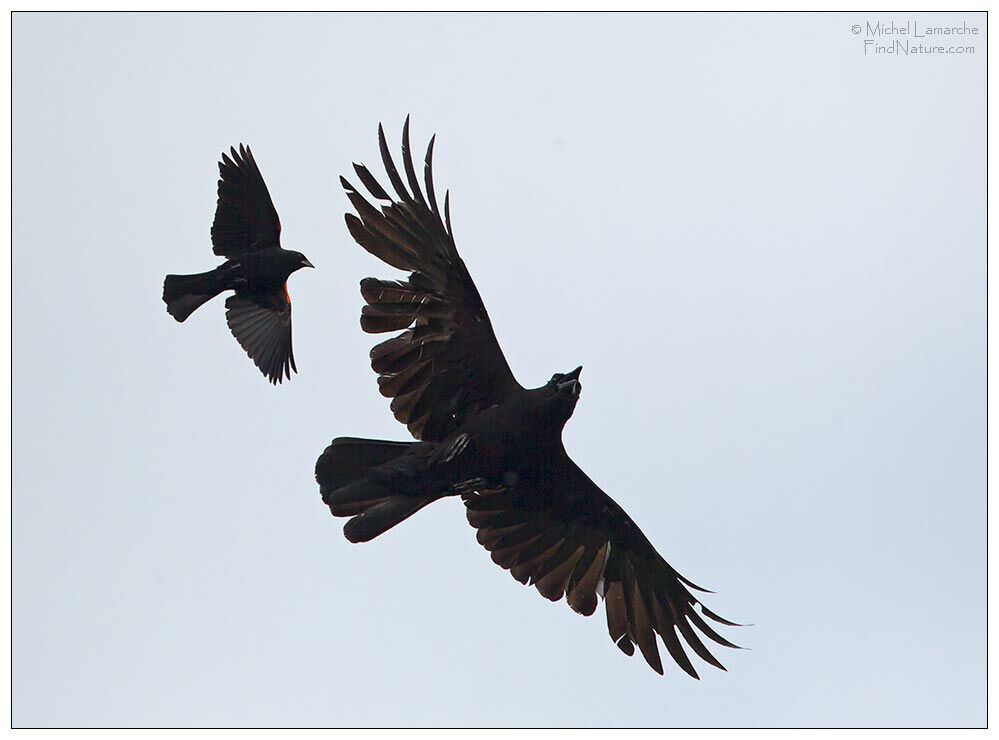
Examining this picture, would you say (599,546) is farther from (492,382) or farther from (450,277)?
(450,277)

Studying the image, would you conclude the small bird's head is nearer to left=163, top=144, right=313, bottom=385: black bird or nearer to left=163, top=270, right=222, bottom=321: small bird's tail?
left=163, top=144, right=313, bottom=385: black bird

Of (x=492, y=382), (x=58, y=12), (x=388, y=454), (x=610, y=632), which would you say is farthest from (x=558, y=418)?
(x=58, y=12)

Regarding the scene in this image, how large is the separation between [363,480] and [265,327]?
467 cm

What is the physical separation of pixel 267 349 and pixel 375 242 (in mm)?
4595

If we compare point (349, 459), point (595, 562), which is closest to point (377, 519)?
point (349, 459)

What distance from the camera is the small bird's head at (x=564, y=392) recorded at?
987 centimetres

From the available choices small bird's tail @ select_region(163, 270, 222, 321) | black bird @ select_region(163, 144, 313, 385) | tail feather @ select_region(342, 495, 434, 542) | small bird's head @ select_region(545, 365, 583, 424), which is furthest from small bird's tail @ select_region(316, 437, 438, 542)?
small bird's tail @ select_region(163, 270, 222, 321)

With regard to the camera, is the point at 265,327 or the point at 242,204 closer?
the point at 242,204

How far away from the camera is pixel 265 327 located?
14.3m

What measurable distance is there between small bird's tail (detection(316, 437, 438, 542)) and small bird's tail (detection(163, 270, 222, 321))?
4516mm

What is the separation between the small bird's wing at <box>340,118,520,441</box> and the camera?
9.89 meters

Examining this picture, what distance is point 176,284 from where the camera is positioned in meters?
14.0

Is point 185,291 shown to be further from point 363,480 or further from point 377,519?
point 377,519

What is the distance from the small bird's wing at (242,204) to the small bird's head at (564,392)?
5.01m
